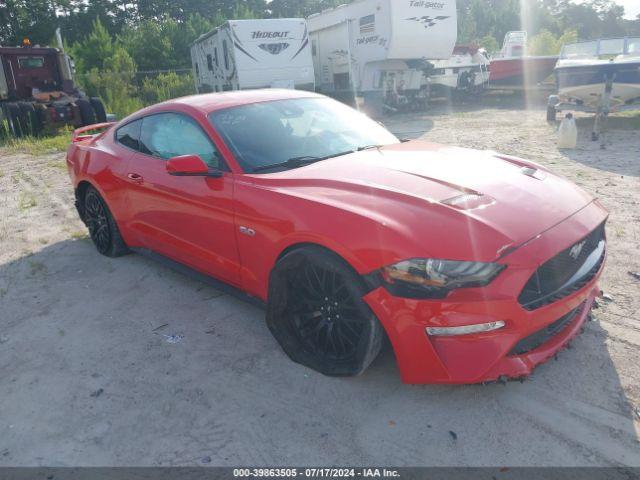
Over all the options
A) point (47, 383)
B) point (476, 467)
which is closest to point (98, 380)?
point (47, 383)

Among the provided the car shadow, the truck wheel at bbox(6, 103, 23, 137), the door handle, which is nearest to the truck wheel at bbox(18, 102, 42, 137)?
the truck wheel at bbox(6, 103, 23, 137)

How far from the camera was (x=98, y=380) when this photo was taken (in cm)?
295

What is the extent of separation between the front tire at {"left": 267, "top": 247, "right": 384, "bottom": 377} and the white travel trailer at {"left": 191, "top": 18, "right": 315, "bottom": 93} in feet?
40.5

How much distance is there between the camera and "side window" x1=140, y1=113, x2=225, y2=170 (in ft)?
11.2

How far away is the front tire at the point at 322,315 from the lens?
252cm

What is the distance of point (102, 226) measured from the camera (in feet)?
15.7

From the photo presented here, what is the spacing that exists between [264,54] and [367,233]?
1340 cm

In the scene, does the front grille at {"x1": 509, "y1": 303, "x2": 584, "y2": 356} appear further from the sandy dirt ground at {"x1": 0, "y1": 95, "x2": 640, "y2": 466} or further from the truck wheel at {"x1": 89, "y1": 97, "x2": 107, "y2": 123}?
the truck wheel at {"x1": 89, "y1": 97, "x2": 107, "y2": 123}

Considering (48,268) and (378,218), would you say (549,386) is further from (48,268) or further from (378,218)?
(48,268)

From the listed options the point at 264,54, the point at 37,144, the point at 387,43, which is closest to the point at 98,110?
the point at 37,144

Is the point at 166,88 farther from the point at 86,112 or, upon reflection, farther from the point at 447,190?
the point at 447,190

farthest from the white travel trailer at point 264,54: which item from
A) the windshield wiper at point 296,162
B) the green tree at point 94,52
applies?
the green tree at point 94,52

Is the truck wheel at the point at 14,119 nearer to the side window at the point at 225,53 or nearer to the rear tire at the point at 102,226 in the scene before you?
the side window at the point at 225,53

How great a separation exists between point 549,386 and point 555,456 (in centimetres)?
51
